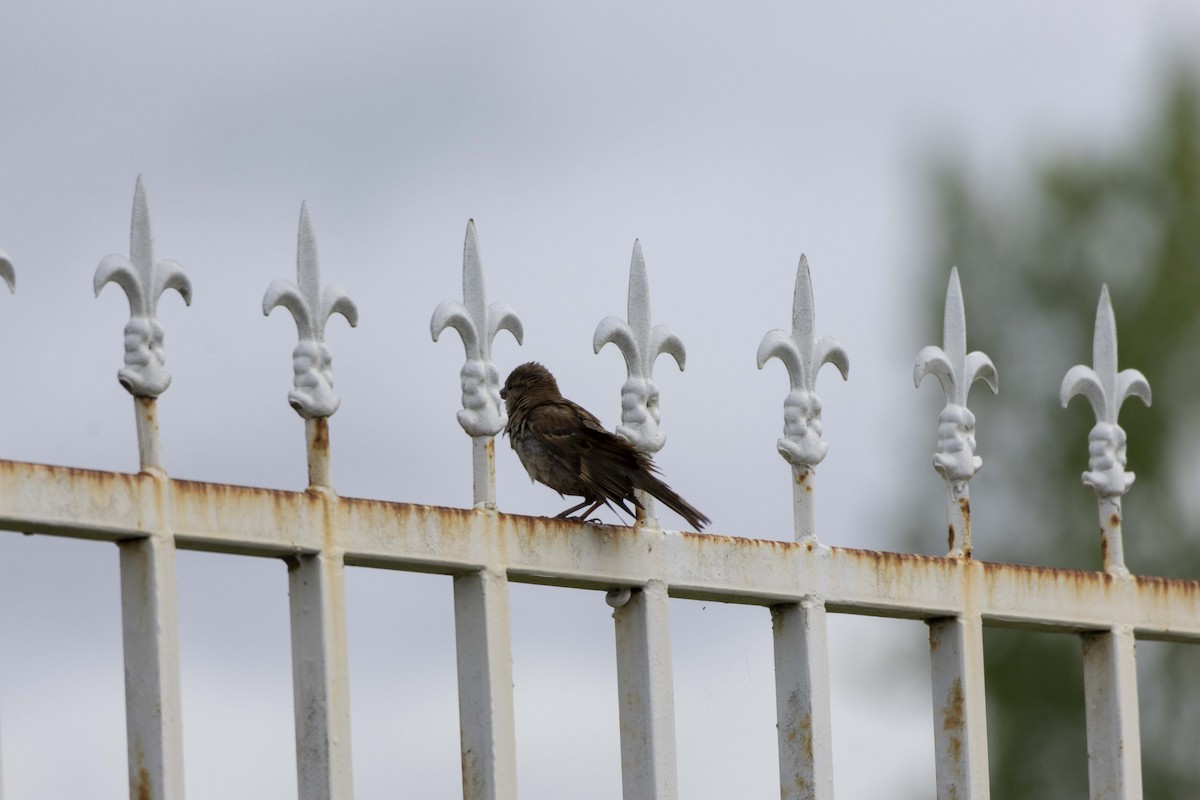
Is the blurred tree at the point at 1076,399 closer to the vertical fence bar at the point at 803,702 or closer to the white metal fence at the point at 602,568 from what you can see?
the white metal fence at the point at 602,568

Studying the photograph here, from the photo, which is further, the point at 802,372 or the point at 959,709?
the point at 959,709

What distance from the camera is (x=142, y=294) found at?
5203 mm

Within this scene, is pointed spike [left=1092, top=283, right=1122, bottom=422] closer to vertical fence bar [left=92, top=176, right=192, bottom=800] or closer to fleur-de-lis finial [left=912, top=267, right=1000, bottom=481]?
fleur-de-lis finial [left=912, top=267, right=1000, bottom=481]

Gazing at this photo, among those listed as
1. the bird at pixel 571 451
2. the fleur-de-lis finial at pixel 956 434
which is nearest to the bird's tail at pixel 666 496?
the bird at pixel 571 451

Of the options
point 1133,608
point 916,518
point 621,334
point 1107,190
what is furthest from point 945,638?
point 1107,190

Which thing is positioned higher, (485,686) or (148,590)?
(148,590)

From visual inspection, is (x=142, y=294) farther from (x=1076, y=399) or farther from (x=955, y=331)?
(x=1076, y=399)

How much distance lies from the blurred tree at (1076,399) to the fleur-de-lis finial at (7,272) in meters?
12.2

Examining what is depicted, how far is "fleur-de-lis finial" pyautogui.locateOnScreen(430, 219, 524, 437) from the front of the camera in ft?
19.0

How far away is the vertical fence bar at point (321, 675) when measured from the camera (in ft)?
17.4

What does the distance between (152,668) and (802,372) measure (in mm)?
2174

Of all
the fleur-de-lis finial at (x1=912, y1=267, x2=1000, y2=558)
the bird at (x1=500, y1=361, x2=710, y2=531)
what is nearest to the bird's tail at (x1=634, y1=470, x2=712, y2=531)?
the bird at (x1=500, y1=361, x2=710, y2=531)

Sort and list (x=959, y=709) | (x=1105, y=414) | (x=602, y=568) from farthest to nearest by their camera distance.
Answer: (x=1105, y=414) < (x=959, y=709) < (x=602, y=568)

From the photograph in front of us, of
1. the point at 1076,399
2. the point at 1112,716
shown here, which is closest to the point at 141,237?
the point at 1112,716
